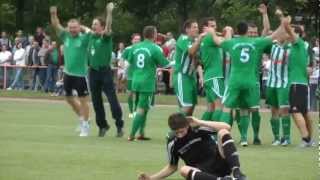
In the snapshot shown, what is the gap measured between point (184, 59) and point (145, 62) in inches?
39.4

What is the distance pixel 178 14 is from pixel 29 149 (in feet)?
129

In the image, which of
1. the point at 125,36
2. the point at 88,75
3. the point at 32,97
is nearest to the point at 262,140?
the point at 88,75

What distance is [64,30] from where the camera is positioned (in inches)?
761

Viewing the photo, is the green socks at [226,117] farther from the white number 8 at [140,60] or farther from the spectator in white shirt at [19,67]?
the spectator in white shirt at [19,67]

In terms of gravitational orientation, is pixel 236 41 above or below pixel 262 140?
above

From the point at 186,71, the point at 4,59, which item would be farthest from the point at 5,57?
the point at 186,71

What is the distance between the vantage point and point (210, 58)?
17.7 m

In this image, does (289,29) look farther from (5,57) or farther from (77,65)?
(5,57)

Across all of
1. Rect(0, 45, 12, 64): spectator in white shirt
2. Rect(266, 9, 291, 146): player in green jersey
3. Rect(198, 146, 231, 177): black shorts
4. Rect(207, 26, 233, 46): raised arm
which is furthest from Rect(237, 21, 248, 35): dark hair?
Rect(0, 45, 12, 64): spectator in white shirt

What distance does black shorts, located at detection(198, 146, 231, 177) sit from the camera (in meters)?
11.5

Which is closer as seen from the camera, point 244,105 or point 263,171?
point 263,171

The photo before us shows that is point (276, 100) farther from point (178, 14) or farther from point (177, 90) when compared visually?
point (178, 14)

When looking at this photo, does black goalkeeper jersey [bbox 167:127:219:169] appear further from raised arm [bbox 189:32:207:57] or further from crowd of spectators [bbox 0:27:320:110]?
crowd of spectators [bbox 0:27:320:110]

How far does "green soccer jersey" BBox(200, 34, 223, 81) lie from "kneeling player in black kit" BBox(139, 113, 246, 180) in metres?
6.06
